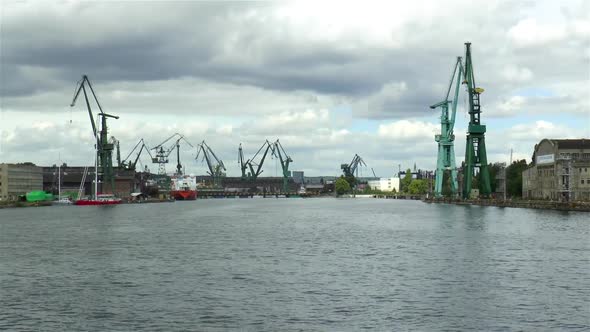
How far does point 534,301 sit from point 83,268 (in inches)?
1081

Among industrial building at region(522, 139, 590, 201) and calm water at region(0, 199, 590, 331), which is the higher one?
industrial building at region(522, 139, 590, 201)

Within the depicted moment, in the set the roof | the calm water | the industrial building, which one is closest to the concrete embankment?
the industrial building

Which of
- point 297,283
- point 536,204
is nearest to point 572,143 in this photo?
point 536,204

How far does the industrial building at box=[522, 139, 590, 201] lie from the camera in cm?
14612

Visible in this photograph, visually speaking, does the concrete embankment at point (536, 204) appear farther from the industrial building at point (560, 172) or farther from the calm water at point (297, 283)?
the calm water at point (297, 283)

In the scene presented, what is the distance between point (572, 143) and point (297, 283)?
136375 mm

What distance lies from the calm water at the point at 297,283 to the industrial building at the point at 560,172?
263ft

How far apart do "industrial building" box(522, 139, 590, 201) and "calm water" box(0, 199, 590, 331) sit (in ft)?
263

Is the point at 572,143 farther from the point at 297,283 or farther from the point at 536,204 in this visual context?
the point at 297,283

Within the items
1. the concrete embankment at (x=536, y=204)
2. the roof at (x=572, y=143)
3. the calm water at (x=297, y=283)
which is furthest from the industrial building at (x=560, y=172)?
the calm water at (x=297, y=283)

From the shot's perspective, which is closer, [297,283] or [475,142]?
[297,283]

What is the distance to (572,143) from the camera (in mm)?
163875

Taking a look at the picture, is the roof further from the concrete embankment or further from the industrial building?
the concrete embankment

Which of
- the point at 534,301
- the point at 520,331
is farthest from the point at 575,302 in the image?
the point at 520,331
